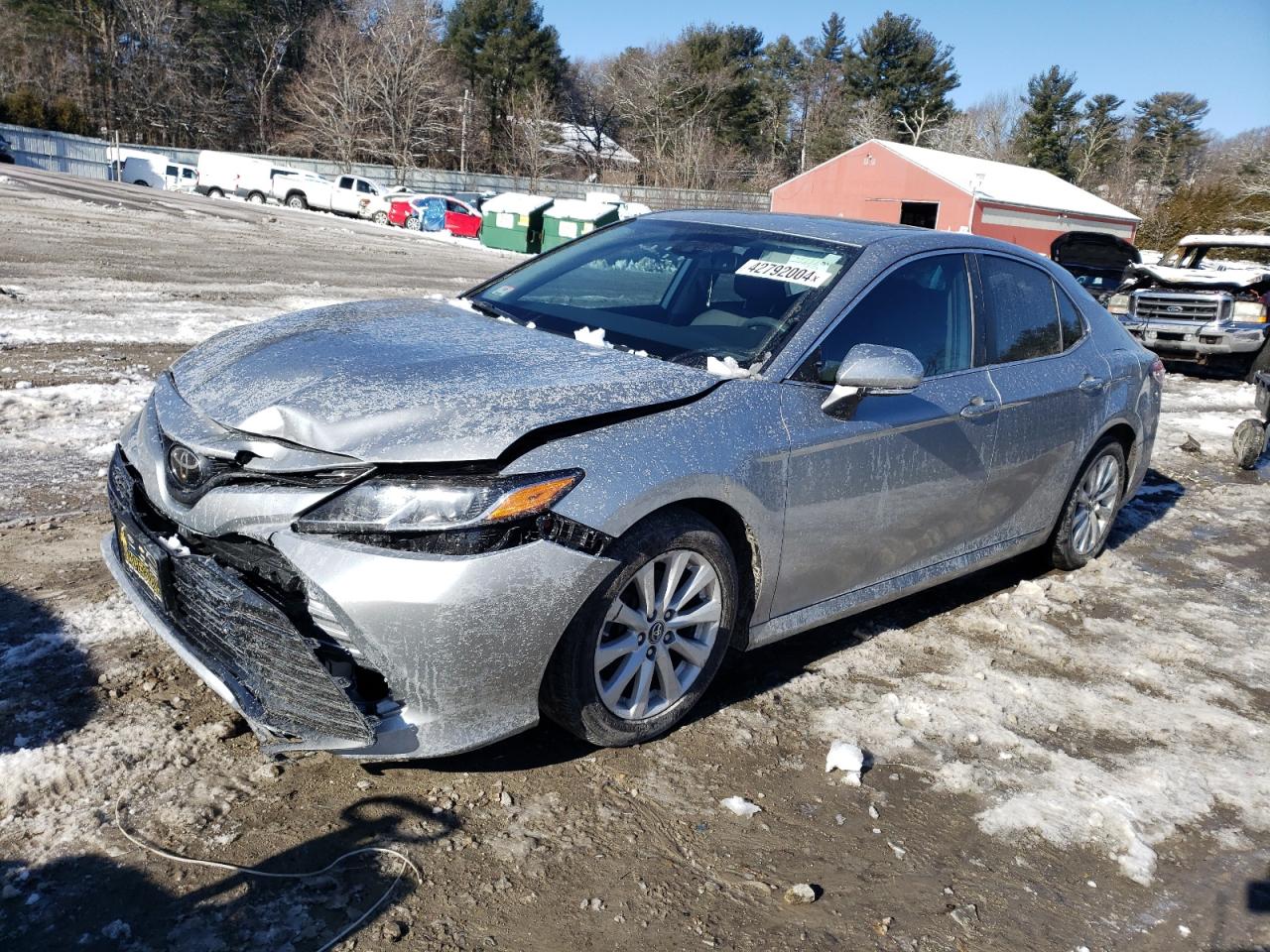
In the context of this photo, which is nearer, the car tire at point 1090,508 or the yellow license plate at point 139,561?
the yellow license plate at point 139,561

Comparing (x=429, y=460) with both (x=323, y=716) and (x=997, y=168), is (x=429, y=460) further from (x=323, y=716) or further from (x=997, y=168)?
(x=997, y=168)

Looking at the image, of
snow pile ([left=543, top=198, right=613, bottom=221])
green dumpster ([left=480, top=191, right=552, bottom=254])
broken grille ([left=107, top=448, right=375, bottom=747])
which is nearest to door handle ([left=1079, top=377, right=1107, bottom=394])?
broken grille ([left=107, top=448, right=375, bottom=747])

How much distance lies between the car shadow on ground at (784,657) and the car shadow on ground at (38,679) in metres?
0.97

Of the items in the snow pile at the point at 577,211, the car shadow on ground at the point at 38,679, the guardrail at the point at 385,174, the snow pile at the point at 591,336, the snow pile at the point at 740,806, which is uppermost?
the guardrail at the point at 385,174

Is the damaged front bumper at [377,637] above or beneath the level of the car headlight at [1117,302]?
beneath

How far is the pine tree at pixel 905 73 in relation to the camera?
75688 millimetres

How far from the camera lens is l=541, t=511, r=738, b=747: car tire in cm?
316

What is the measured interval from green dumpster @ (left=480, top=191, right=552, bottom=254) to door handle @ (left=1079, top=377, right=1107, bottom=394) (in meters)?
27.1

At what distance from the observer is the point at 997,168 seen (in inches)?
1852

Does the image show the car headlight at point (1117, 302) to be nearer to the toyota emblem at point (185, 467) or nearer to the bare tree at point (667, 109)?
the toyota emblem at point (185, 467)

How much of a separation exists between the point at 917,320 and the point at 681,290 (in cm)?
97

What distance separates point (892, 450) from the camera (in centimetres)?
406

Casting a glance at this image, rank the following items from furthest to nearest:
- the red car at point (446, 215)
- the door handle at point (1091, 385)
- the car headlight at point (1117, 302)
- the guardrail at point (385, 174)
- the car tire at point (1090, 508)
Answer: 1. the guardrail at point (385, 174)
2. the red car at point (446, 215)
3. the car headlight at point (1117, 302)
4. the car tire at point (1090, 508)
5. the door handle at point (1091, 385)

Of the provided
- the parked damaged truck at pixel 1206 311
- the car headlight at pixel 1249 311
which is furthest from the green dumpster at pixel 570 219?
the car headlight at pixel 1249 311
